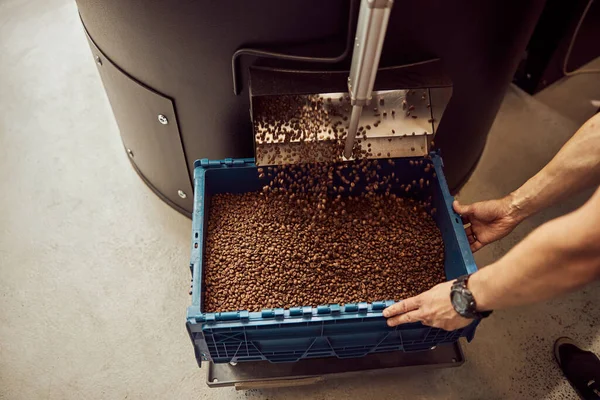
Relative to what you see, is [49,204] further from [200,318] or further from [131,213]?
[200,318]

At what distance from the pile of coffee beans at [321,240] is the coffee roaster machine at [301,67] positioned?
0.53ft

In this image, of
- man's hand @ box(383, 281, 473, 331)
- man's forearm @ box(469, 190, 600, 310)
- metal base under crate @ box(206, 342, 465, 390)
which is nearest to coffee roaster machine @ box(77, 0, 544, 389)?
metal base under crate @ box(206, 342, 465, 390)

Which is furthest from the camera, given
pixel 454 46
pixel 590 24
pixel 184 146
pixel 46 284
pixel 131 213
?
pixel 590 24

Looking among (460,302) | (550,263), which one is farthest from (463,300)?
(550,263)

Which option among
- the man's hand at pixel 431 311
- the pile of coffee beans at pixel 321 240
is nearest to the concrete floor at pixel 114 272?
the pile of coffee beans at pixel 321 240

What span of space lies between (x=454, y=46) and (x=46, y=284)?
5.41ft

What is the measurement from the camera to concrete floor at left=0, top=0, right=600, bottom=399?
168 cm

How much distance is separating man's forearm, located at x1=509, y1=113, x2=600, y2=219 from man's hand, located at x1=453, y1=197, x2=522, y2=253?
3 cm

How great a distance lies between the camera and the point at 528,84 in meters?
2.48

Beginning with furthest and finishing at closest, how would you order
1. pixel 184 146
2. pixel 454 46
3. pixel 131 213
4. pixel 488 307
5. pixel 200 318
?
pixel 131 213 → pixel 184 146 → pixel 454 46 → pixel 200 318 → pixel 488 307

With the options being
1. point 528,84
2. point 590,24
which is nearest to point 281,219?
point 528,84

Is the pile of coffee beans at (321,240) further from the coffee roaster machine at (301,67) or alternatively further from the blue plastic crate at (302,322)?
the coffee roaster machine at (301,67)

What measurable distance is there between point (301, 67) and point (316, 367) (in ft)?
3.03

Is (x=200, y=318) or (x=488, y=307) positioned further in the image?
(x=200, y=318)
